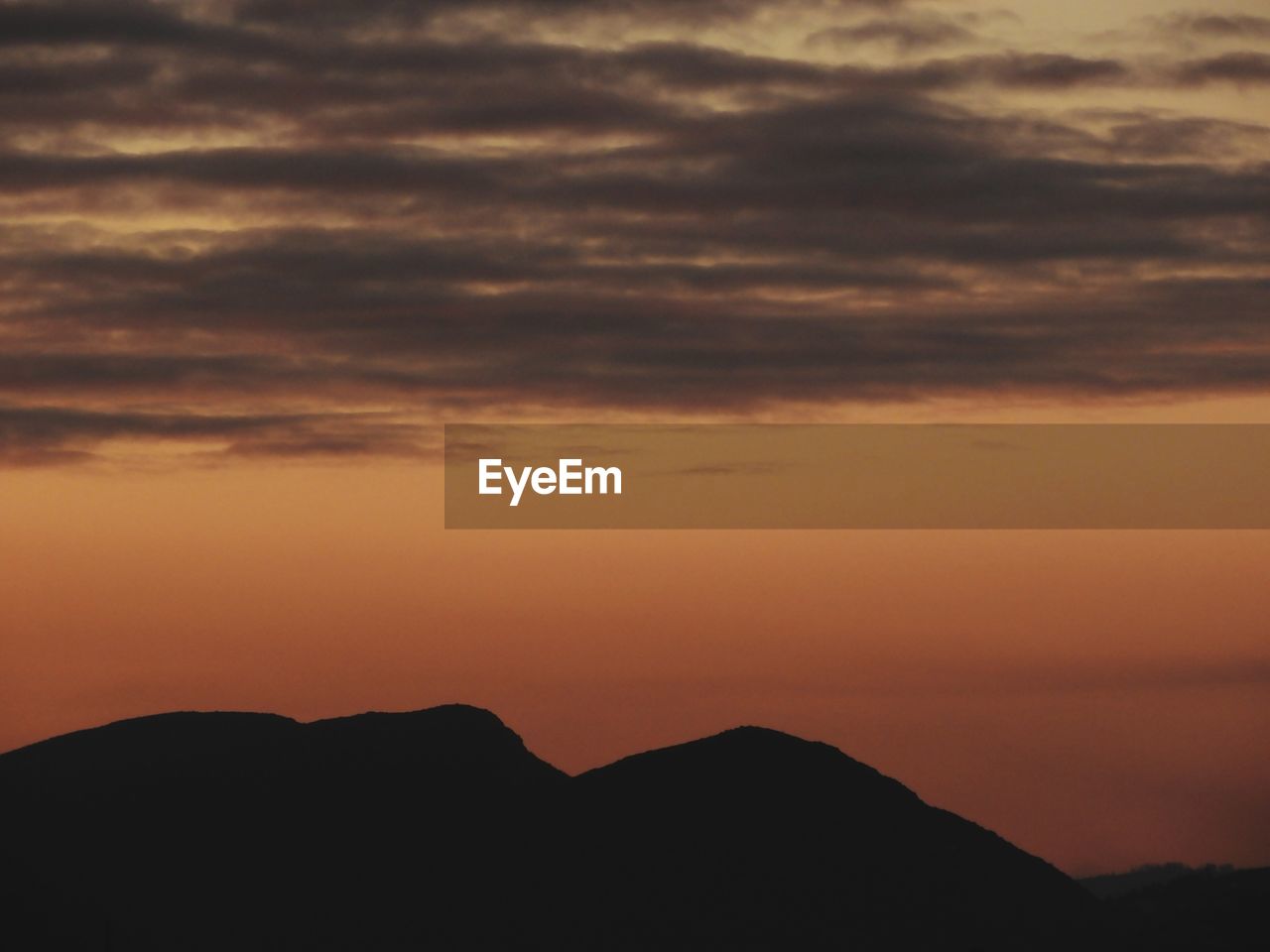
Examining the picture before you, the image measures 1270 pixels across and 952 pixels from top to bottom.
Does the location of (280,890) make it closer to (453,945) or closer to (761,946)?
(453,945)

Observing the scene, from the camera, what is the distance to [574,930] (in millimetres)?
198500

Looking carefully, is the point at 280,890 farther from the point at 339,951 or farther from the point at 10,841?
the point at 10,841


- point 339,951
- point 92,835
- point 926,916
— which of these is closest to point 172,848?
point 92,835

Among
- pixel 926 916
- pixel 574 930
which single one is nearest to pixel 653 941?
pixel 574 930

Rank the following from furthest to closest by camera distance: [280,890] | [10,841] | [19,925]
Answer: [280,890] < [10,841] < [19,925]

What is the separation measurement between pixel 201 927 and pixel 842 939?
58907mm

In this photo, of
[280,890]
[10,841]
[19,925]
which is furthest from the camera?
[280,890]

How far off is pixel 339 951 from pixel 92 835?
2659cm

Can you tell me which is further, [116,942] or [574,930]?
[574,930]

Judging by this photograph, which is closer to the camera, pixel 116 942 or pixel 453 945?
pixel 116 942

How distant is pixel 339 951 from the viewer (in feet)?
628

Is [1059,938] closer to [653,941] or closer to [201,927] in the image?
[653,941]

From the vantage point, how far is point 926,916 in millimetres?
199750

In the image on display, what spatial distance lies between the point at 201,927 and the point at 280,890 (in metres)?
10.6
